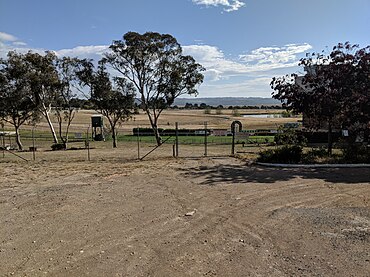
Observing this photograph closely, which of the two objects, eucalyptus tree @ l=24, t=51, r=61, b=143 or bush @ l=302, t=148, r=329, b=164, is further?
eucalyptus tree @ l=24, t=51, r=61, b=143

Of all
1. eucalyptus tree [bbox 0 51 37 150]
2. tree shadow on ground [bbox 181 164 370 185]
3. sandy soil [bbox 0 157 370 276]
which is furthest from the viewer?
eucalyptus tree [bbox 0 51 37 150]

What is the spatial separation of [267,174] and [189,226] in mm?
6659

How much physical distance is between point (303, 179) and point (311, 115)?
227 inches

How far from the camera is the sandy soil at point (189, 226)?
17.2 ft

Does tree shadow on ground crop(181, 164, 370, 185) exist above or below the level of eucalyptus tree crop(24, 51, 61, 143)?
below

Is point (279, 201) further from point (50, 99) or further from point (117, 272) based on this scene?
point (50, 99)

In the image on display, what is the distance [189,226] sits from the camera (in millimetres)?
7043

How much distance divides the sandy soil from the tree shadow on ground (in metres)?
0.06

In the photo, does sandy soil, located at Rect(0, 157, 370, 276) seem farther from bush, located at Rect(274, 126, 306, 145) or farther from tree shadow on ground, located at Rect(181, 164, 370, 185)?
bush, located at Rect(274, 126, 306, 145)

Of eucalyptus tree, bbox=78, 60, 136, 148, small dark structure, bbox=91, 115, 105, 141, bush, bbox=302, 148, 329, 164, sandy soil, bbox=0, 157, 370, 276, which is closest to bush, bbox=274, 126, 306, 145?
bush, bbox=302, 148, 329, 164

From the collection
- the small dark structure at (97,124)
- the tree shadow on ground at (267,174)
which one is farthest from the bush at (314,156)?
Result: the small dark structure at (97,124)

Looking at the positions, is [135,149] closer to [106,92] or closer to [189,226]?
[106,92]

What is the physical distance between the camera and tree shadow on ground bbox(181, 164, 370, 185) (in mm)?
11797

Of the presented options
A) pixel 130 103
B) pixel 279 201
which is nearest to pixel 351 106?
pixel 279 201
